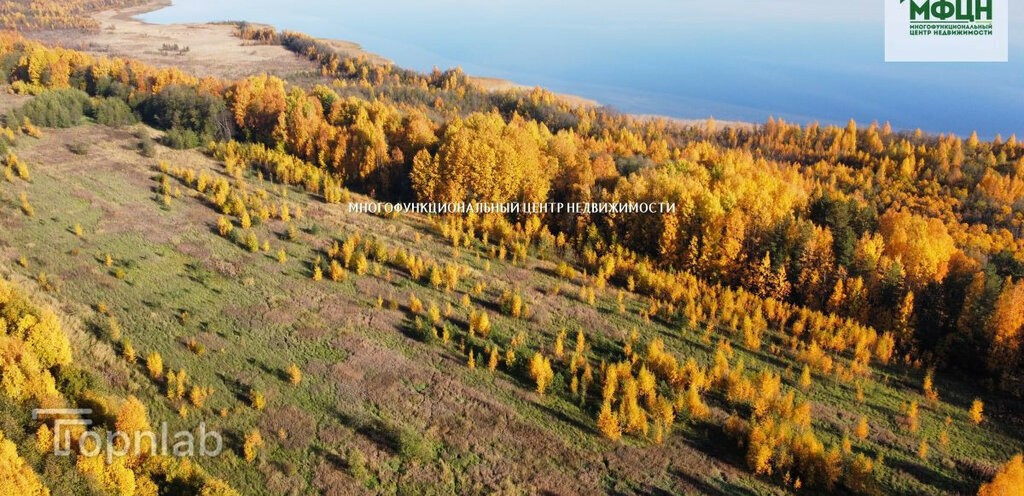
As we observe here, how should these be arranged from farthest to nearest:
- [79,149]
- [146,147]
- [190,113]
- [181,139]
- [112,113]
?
[190,113], [112,113], [181,139], [146,147], [79,149]

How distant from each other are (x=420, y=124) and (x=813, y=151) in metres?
87.5

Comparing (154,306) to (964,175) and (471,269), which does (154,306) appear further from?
(964,175)

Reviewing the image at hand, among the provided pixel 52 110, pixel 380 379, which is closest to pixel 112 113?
pixel 52 110

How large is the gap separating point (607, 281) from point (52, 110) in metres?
78.6

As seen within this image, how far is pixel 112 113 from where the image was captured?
285ft

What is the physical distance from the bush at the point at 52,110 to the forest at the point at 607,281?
37cm

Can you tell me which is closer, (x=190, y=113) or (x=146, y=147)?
(x=146, y=147)

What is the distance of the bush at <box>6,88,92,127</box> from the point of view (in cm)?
7925

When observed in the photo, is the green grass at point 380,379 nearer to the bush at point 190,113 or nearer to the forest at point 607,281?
the forest at point 607,281

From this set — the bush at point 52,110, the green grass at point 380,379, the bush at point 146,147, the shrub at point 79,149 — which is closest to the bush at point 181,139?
the bush at point 146,147

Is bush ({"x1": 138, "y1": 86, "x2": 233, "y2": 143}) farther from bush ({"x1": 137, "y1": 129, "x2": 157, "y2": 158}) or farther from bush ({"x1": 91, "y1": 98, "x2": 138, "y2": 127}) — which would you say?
bush ({"x1": 137, "y1": 129, "x2": 157, "y2": 158})

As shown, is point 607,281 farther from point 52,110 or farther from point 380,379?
point 52,110

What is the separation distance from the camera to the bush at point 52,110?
79.2 m

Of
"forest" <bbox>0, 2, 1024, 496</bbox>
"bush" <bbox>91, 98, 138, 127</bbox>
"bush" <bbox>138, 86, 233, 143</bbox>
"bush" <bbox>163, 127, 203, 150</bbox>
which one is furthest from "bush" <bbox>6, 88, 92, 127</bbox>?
"bush" <bbox>163, 127, 203, 150</bbox>
